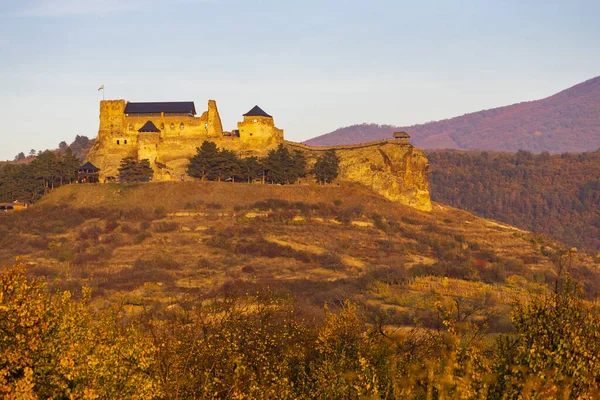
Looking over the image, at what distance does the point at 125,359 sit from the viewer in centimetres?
2422

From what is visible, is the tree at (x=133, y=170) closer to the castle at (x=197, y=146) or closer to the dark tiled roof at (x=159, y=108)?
the castle at (x=197, y=146)

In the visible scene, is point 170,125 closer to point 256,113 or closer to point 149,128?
point 149,128

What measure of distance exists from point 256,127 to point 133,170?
16948 millimetres

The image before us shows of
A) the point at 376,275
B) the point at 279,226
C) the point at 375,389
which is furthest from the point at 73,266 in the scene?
the point at 375,389

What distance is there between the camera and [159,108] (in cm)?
9750

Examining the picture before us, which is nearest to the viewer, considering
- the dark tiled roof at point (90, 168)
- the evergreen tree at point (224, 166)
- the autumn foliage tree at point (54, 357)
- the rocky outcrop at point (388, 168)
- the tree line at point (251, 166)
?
the autumn foliage tree at point (54, 357)

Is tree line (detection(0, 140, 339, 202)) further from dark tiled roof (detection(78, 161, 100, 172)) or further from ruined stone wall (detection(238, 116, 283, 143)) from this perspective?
ruined stone wall (detection(238, 116, 283, 143))

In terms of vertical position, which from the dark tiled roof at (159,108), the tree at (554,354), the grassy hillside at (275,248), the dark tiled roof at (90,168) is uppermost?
the dark tiled roof at (159,108)

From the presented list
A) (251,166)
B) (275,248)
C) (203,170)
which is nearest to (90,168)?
(203,170)

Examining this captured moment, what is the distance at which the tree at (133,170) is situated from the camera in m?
90.8

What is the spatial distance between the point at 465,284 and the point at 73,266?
1512 inches

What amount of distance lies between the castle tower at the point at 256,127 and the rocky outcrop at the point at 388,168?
15.8 ft

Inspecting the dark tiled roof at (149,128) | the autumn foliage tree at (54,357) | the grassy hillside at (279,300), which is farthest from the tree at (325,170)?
the autumn foliage tree at (54,357)

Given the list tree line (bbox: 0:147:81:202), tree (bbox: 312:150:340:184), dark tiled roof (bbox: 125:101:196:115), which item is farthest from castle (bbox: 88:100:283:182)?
tree (bbox: 312:150:340:184)
